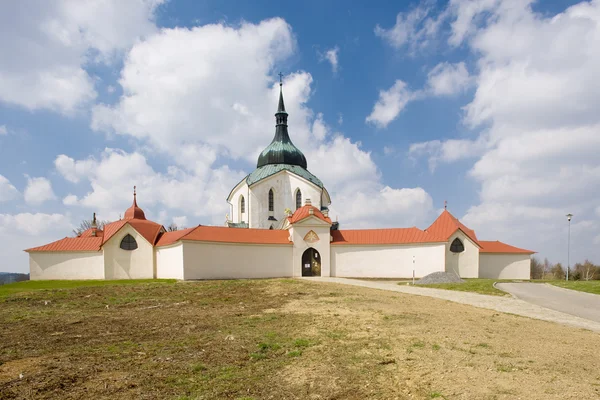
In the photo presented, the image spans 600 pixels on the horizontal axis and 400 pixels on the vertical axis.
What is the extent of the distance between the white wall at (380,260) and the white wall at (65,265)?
1976 centimetres

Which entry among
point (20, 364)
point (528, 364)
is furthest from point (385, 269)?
point (20, 364)

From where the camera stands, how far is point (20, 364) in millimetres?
6961

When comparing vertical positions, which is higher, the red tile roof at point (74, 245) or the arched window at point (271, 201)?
the arched window at point (271, 201)

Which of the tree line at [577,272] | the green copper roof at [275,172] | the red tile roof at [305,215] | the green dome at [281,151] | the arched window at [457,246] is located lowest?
the tree line at [577,272]

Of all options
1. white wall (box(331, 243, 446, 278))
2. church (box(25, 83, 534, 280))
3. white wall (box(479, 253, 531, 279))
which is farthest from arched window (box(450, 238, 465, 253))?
white wall (box(479, 253, 531, 279))

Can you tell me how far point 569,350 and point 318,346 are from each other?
506 cm

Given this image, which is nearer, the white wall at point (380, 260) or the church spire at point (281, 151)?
the white wall at point (380, 260)

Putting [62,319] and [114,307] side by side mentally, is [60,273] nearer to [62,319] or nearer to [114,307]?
[114,307]

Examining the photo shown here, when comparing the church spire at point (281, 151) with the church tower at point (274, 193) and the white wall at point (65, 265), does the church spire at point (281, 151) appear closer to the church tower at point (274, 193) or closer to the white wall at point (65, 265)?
the church tower at point (274, 193)

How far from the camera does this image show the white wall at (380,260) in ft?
102

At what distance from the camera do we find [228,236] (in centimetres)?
3022

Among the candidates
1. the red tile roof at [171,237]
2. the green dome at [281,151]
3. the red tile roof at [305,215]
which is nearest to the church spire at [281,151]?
the green dome at [281,151]

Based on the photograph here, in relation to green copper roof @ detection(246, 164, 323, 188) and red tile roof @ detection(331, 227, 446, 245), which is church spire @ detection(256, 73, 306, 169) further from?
red tile roof @ detection(331, 227, 446, 245)

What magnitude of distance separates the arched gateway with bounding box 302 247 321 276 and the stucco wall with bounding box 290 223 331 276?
20.2 inches
